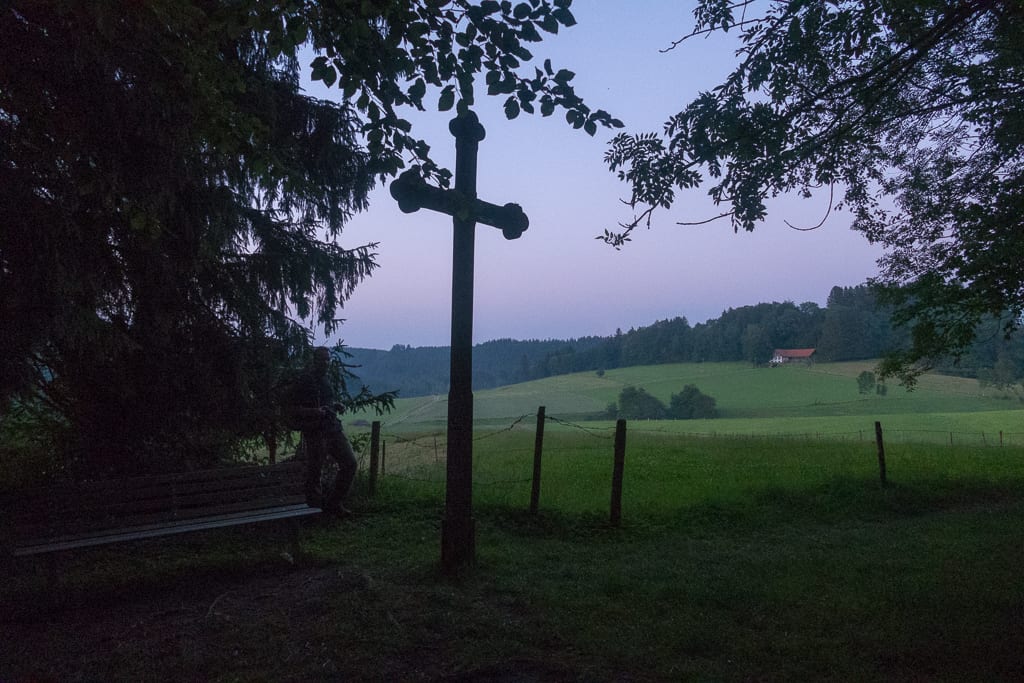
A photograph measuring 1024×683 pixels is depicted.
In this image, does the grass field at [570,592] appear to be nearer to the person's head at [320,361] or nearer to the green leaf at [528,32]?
the person's head at [320,361]

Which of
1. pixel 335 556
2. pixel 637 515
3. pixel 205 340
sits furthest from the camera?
pixel 637 515

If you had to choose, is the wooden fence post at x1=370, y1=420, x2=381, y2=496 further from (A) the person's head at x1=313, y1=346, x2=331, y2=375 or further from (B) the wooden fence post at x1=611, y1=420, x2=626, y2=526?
(B) the wooden fence post at x1=611, y1=420, x2=626, y2=526

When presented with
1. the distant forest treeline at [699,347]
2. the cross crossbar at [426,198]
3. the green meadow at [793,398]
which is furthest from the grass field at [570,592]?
the green meadow at [793,398]

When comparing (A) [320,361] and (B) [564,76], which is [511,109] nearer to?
(B) [564,76]

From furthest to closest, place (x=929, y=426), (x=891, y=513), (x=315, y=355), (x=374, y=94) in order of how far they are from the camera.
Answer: (x=929, y=426) → (x=891, y=513) → (x=315, y=355) → (x=374, y=94)

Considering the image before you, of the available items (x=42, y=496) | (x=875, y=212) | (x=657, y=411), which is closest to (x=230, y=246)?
(x=42, y=496)

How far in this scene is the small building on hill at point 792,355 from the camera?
81.0 feet

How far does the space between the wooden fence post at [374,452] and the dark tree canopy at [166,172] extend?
1873mm

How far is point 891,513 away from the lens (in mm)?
9672

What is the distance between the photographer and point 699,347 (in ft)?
98.7

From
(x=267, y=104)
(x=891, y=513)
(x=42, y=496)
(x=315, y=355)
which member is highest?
(x=267, y=104)

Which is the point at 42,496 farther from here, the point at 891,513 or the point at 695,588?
the point at 891,513

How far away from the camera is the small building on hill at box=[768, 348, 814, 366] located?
81.0 ft

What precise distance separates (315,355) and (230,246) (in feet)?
5.16
